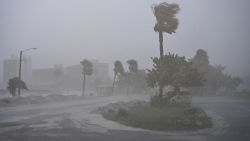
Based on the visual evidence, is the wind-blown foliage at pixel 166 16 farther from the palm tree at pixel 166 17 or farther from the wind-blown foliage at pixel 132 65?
the wind-blown foliage at pixel 132 65

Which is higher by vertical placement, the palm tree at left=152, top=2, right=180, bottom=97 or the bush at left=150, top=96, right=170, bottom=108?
the palm tree at left=152, top=2, right=180, bottom=97

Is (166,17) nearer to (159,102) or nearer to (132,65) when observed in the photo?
(159,102)

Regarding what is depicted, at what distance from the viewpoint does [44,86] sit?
589 feet

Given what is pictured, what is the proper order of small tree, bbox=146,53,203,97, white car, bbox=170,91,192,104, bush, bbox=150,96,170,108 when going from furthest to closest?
1. white car, bbox=170,91,192,104
2. small tree, bbox=146,53,203,97
3. bush, bbox=150,96,170,108

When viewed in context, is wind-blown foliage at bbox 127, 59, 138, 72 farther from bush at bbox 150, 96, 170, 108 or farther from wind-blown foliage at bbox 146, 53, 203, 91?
bush at bbox 150, 96, 170, 108

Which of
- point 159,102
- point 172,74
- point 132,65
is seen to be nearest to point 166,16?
point 172,74

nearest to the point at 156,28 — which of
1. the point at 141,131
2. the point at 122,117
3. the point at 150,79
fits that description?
the point at 150,79

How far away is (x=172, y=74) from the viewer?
43.8 m

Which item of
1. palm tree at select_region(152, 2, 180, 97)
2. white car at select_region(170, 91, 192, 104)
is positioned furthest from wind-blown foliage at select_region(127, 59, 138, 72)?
palm tree at select_region(152, 2, 180, 97)

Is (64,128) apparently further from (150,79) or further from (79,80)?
(79,80)

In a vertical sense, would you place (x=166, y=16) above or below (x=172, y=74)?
above

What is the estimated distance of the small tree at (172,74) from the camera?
43.5 metres

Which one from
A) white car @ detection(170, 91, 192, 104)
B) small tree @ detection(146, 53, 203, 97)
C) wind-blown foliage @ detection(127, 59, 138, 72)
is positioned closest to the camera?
small tree @ detection(146, 53, 203, 97)

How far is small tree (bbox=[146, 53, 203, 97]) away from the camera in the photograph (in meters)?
43.5
